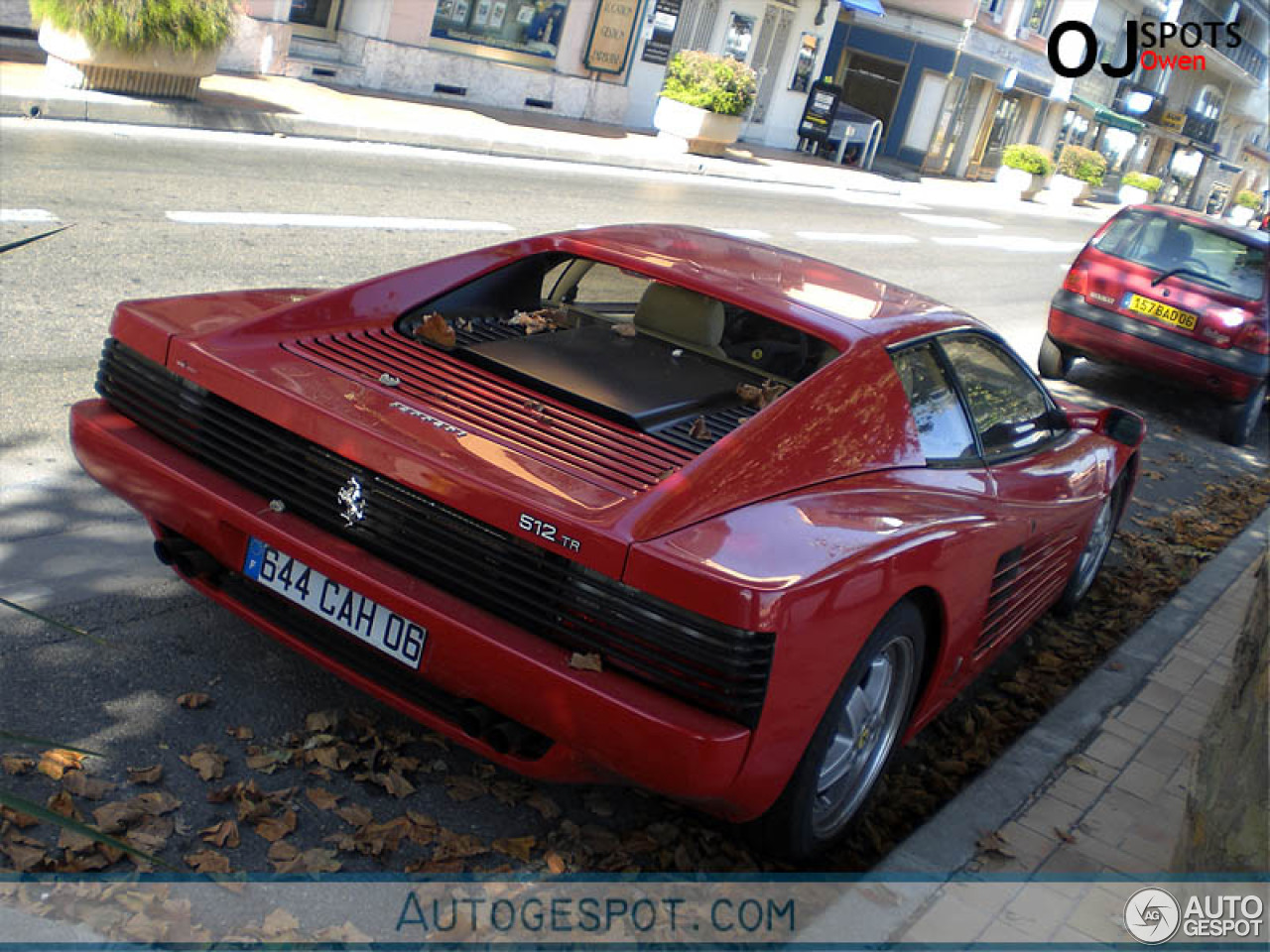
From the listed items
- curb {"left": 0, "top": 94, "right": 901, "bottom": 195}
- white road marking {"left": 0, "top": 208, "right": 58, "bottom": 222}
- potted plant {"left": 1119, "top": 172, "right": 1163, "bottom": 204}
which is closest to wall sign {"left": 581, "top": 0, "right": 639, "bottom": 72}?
curb {"left": 0, "top": 94, "right": 901, "bottom": 195}

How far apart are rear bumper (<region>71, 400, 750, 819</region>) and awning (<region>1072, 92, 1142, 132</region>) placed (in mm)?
54155

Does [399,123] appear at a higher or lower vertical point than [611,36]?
lower

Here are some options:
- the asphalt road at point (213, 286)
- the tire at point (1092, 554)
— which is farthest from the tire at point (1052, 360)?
the tire at point (1092, 554)

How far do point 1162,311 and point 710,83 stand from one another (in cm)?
1530

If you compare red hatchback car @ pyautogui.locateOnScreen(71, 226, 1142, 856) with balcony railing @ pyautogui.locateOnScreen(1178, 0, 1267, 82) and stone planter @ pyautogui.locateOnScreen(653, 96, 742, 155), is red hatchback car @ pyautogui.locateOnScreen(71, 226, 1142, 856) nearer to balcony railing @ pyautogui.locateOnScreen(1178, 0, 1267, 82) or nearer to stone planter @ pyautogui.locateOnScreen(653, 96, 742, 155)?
stone planter @ pyautogui.locateOnScreen(653, 96, 742, 155)

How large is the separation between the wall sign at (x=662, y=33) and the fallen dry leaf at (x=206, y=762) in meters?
25.0

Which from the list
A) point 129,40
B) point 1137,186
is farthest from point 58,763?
point 1137,186

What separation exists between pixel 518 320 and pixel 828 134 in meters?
30.0

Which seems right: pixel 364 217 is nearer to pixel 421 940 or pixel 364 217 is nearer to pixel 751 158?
pixel 421 940

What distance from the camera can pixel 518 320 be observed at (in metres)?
4.42

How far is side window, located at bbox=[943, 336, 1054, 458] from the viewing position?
4328 millimetres

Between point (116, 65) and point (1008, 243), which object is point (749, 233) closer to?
point (116, 65)

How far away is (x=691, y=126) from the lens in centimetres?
2448

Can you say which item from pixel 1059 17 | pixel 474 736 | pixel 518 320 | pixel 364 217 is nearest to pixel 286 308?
pixel 518 320
